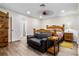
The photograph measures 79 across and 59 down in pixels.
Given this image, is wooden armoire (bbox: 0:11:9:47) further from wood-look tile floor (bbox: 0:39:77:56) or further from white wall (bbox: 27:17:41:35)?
white wall (bbox: 27:17:41:35)

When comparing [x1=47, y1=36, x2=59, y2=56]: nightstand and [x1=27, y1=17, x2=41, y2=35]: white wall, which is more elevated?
[x1=27, y1=17, x2=41, y2=35]: white wall

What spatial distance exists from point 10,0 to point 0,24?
162 cm

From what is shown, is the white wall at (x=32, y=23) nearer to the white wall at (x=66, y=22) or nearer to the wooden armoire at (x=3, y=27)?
the white wall at (x=66, y=22)

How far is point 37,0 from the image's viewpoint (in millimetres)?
1369

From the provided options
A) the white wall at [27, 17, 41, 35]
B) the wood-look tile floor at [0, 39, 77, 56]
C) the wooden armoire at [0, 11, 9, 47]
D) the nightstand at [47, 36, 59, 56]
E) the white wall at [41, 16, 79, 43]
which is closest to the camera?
the white wall at [41, 16, 79, 43]

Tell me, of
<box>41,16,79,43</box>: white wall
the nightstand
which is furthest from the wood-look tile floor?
<box>41,16,79,43</box>: white wall

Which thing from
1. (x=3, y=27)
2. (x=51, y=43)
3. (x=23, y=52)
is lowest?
(x=23, y=52)

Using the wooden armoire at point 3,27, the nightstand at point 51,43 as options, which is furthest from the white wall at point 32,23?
the wooden armoire at point 3,27

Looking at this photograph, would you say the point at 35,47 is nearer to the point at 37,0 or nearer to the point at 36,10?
the point at 36,10

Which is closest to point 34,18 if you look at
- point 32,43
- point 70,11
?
point 70,11

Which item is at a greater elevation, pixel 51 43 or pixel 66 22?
pixel 66 22

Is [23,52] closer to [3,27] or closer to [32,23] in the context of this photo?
[32,23]

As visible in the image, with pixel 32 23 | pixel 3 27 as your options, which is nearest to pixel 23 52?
pixel 32 23

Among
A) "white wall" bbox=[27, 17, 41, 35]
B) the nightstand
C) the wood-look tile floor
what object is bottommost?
the wood-look tile floor
